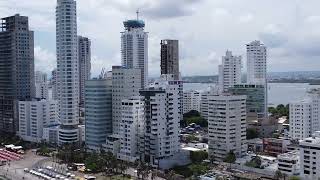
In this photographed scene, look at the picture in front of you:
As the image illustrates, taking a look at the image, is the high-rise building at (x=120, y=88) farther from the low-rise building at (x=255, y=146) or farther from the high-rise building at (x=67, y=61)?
the low-rise building at (x=255, y=146)

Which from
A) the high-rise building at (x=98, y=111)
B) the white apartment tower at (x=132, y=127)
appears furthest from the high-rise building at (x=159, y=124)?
the high-rise building at (x=98, y=111)

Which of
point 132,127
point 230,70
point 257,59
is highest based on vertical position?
point 257,59

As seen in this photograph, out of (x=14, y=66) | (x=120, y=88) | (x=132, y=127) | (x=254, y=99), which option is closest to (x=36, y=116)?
(x=14, y=66)

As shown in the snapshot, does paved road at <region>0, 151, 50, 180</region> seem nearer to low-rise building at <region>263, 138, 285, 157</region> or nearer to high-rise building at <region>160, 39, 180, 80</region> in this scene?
low-rise building at <region>263, 138, 285, 157</region>

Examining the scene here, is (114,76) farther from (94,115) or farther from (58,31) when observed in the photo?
(58,31)

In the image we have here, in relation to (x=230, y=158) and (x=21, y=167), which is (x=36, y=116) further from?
(x=230, y=158)
